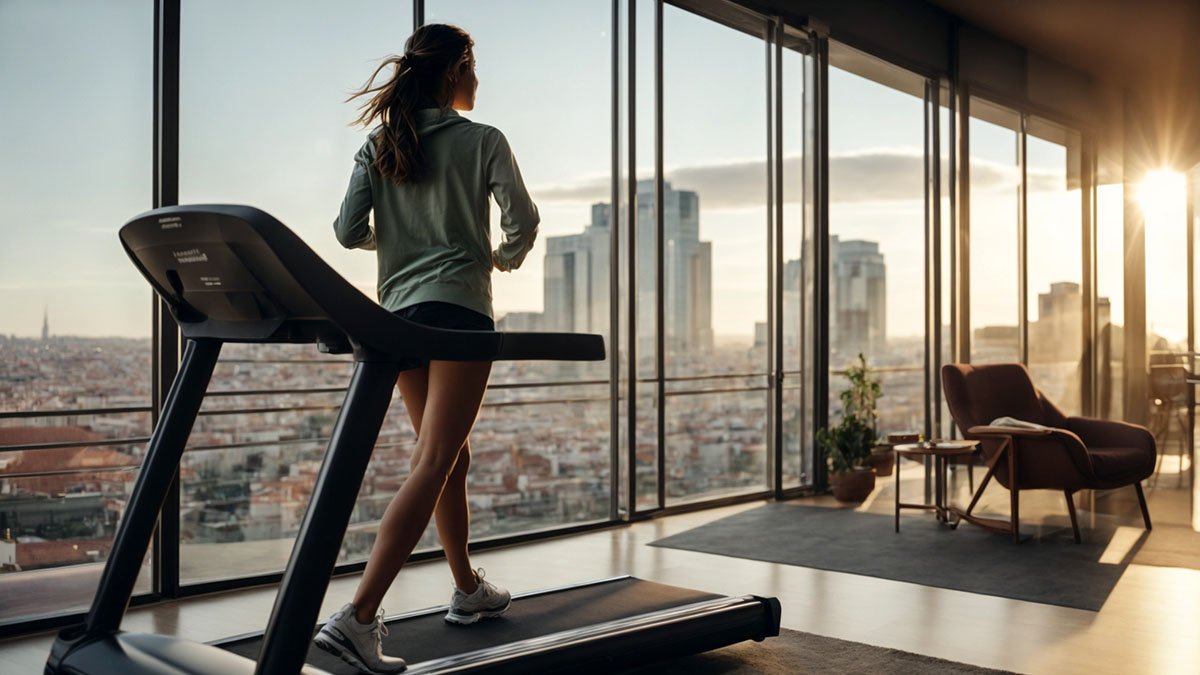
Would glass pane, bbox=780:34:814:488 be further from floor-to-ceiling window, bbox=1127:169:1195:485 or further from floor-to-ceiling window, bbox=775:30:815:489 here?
floor-to-ceiling window, bbox=1127:169:1195:485

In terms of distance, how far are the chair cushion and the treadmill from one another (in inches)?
121

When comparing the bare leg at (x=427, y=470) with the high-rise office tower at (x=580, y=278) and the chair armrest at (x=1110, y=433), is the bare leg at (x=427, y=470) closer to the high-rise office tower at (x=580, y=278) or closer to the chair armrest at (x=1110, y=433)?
the high-rise office tower at (x=580, y=278)

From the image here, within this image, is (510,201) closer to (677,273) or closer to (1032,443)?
(1032,443)

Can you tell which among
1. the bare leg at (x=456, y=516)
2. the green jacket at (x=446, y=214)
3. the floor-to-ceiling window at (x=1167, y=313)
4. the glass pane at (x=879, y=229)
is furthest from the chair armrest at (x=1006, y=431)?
the green jacket at (x=446, y=214)

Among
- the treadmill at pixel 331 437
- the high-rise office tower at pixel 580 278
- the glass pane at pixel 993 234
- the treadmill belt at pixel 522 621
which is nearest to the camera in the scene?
the treadmill at pixel 331 437

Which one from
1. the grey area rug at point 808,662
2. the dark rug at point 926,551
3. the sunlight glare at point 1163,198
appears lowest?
the dark rug at point 926,551

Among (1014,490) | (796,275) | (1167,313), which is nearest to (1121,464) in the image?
(1014,490)

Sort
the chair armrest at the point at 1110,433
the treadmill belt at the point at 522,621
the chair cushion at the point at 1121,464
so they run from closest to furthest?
the treadmill belt at the point at 522,621 < the chair cushion at the point at 1121,464 < the chair armrest at the point at 1110,433

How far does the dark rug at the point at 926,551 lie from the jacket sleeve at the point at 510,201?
92.3 inches

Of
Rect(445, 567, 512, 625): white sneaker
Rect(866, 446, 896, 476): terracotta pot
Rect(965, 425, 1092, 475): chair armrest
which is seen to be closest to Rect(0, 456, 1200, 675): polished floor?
Rect(965, 425, 1092, 475): chair armrest

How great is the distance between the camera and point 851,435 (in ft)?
20.0

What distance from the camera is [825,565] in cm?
421

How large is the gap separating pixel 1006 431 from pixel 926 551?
0.73 meters

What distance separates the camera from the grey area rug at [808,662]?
2.70 meters
